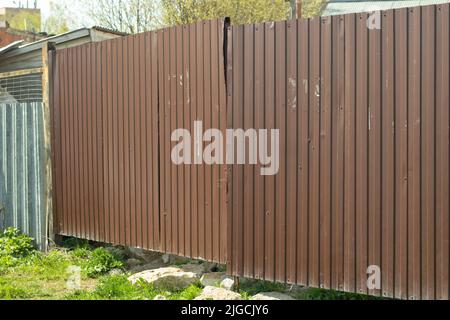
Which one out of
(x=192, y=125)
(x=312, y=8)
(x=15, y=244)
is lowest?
(x=15, y=244)

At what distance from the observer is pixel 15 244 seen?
22.0 feet

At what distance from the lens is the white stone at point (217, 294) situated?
189 inches

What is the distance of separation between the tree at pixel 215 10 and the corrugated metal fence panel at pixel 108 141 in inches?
360

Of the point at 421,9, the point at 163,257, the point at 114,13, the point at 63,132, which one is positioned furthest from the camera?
the point at 114,13

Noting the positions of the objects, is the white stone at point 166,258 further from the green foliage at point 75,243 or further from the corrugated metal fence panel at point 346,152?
the corrugated metal fence panel at point 346,152

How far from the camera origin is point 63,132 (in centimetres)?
676

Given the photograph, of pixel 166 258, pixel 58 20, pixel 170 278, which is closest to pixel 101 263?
pixel 166 258

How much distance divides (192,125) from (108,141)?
131 centimetres

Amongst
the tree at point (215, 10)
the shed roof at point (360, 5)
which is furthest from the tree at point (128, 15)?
the shed roof at point (360, 5)

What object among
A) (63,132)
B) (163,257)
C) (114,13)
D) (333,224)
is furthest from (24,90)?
(114,13)

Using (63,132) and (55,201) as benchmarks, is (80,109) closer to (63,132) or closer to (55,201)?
(63,132)

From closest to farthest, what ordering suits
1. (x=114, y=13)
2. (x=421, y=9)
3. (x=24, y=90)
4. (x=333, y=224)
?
(x=421, y=9)
(x=333, y=224)
(x=24, y=90)
(x=114, y=13)

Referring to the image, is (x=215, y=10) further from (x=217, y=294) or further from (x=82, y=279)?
(x=217, y=294)

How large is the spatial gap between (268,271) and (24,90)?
18.7 ft
